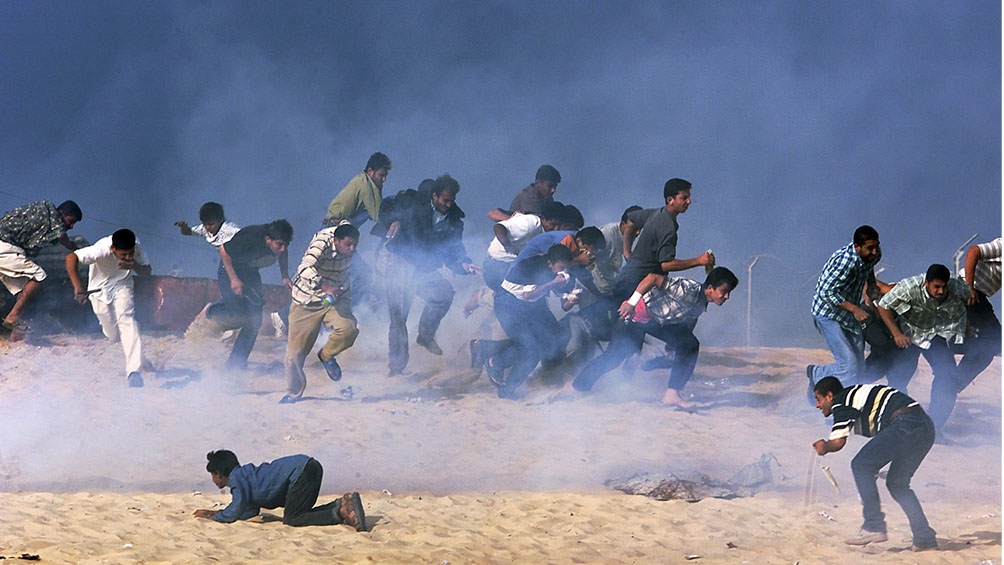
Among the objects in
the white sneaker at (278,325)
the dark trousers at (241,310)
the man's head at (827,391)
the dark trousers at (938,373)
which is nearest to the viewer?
the man's head at (827,391)

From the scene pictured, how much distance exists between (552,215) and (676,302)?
45.3 inches

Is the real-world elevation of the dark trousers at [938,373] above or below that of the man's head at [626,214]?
below

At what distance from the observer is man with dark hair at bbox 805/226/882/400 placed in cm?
803

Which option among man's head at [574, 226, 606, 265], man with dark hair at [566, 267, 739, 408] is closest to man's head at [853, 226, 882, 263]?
man with dark hair at [566, 267, 739, 408]

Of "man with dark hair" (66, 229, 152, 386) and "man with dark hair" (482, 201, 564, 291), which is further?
"man with dark hair" (482, 201, 564, 291)

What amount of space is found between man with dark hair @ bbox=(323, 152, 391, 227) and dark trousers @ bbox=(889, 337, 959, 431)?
408 cm

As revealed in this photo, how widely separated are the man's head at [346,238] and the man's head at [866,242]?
11.3 feet

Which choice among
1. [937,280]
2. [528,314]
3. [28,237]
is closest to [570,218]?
[528,314]

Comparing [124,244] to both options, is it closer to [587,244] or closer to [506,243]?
[506,243]

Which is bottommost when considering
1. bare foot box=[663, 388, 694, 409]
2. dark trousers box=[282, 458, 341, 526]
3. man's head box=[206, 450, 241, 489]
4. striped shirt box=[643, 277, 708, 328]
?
dark trousers box=[282, 458, 341, 526]

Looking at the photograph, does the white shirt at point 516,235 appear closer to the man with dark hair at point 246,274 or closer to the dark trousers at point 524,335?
the dark trousers at point 524,335

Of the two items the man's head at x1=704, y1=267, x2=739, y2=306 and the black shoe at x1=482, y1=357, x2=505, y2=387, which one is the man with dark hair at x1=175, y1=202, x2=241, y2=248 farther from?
the man's head at x1=704, y1=267, x2=739, y2=306

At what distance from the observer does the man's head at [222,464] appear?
673 cm

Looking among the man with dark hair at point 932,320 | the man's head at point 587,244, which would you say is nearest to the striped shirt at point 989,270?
the man with dark hair at point 932,320
